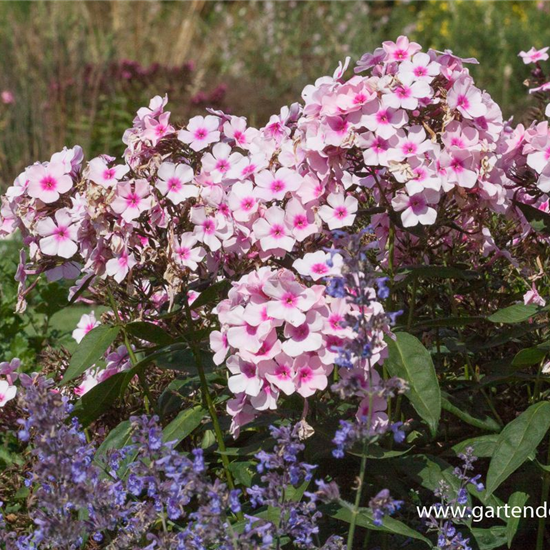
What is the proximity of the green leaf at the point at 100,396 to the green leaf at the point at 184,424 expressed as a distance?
14 cm

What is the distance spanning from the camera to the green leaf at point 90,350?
2.05 m

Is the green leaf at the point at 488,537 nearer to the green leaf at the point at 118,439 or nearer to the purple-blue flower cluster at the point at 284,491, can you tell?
the purple-blue flower cluster at the point at 284,491

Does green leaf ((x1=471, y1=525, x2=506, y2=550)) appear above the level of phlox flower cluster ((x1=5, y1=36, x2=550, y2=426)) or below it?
below

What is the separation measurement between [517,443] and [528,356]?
184 millimetres

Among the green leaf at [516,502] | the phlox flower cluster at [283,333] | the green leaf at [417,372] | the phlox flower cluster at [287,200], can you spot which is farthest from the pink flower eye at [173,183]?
the green leaf at [516,502]

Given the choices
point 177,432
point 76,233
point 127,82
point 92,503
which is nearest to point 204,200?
point 76,233

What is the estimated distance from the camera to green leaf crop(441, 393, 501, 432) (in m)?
2.04

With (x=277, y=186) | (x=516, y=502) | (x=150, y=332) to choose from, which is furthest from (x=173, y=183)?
(x=516, y=502)

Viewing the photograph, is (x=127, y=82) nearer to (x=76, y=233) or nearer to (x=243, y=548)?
(x=76, y=233)

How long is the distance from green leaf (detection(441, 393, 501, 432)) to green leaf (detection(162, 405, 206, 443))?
1.76 feet

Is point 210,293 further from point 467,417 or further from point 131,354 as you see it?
point 467,417

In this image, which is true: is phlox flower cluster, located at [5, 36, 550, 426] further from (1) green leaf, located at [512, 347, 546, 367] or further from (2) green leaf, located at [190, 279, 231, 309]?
(1) green leaf, located at [512, 347, 546, 367]

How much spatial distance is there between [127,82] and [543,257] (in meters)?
6.21

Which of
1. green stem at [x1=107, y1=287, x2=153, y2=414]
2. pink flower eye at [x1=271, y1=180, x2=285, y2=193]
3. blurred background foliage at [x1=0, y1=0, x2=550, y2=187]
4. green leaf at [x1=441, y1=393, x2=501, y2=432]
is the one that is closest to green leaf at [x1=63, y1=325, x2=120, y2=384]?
green stem at [x1=107, y1=287, x2=153, y2=414]
